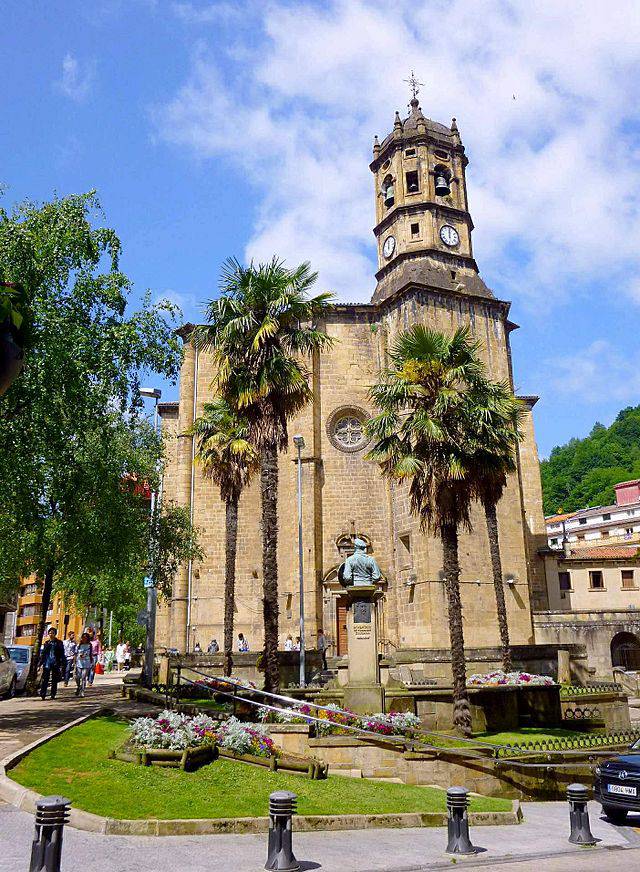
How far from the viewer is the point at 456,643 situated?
55.0ft

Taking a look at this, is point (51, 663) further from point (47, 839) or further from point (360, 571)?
point (47, 839)

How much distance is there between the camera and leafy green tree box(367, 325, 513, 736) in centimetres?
1728

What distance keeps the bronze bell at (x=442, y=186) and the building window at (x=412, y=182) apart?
1140 mm

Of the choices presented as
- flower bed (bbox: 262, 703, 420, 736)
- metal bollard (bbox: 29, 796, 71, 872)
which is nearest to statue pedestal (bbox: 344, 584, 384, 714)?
flower bed (bbox: 262, 703, 420, 736)

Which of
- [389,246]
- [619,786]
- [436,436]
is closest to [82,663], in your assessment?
[436,436]

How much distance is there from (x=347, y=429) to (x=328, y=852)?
28.1m

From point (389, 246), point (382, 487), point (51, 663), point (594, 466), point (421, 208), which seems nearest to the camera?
point (51, 663)

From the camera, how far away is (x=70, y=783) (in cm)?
930

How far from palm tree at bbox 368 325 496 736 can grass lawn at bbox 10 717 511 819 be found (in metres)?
6.09

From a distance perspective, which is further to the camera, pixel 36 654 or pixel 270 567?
pixel 36 654

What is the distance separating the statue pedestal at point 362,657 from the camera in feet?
48.3

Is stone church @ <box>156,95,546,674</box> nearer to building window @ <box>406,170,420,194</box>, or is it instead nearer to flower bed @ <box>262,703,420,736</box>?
building window @ <box>406,170,420,194</box>

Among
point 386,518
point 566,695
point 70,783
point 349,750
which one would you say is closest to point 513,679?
point 566,695

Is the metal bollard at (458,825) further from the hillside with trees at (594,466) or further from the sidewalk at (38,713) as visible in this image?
the hillside with trees at (594,466)
